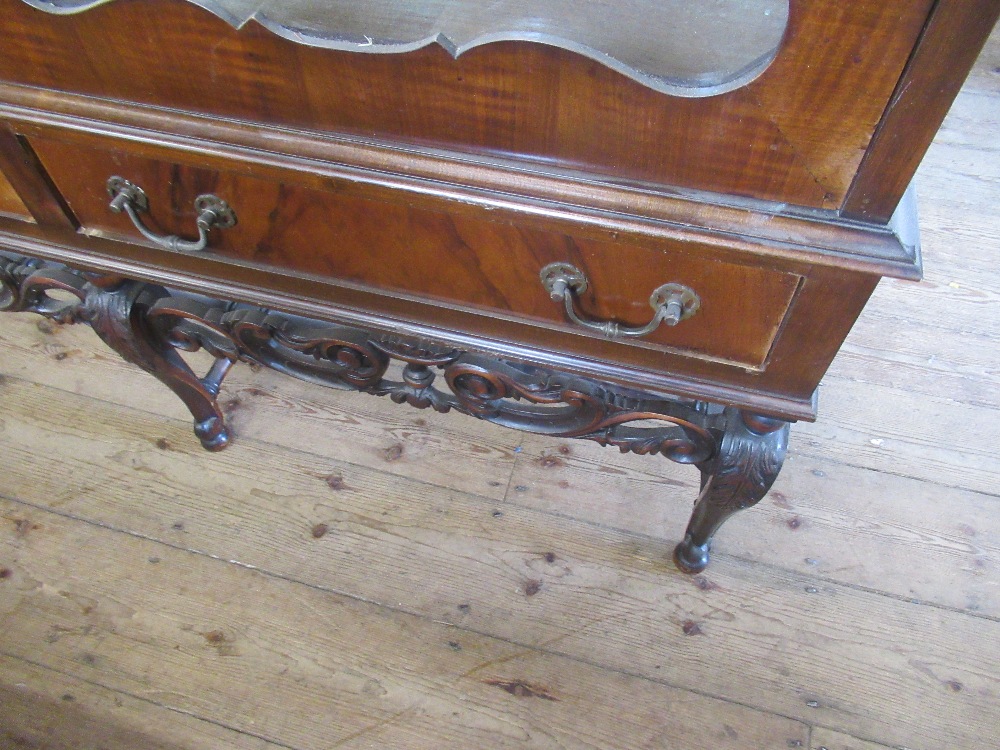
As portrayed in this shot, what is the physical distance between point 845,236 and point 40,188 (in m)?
0.68

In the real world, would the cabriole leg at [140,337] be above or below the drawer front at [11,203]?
below

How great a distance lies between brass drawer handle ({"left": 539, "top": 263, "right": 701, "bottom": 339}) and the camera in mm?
569

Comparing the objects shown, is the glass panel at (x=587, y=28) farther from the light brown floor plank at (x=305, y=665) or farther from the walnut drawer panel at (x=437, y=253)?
the light brown floor plank at (x=305, y=665)

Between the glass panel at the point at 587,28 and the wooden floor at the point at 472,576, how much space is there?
0.72 metres

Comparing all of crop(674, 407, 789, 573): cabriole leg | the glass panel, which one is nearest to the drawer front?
the glass panel

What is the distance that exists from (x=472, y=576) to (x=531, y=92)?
705 mm

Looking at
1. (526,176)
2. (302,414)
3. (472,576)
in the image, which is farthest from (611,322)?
(302,414)

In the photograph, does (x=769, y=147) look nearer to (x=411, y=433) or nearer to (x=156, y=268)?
(x=156, y=268)

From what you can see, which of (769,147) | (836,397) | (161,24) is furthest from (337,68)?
(836,397)

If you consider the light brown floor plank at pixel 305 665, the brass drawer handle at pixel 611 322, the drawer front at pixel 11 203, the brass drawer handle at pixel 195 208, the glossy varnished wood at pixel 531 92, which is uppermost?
the glossy varnished wood at pixel 531 92

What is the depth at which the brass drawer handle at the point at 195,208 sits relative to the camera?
2.10 feet

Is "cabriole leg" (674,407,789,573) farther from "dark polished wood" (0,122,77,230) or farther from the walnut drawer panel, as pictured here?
"dark polished wood" (0,122,77,230)

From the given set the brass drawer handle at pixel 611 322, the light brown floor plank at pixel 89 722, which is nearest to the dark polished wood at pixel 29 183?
the brass drawer handle at pixel 611 322

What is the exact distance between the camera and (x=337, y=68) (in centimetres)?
50
